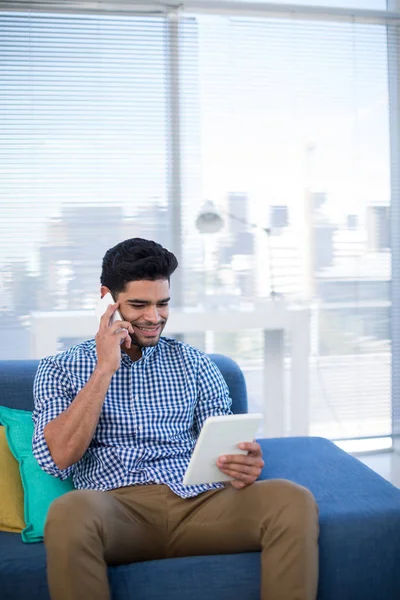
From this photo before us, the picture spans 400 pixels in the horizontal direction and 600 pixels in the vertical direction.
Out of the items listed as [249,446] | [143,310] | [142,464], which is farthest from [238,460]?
[143,310]

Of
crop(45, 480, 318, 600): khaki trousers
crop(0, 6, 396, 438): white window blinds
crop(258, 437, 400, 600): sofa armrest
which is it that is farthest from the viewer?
crop(0, 6, 396, 438): white window blinds

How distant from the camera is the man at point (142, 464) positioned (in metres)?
1.72

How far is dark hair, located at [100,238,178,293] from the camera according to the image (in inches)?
84.6

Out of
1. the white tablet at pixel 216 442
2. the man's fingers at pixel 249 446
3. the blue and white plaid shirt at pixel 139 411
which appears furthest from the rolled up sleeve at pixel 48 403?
the man's fingers at pixel 249 446

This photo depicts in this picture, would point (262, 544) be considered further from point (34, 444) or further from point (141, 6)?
point (141, 6)

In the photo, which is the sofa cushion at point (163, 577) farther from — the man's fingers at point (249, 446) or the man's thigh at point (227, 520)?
the man's fingers at point (249, 446)

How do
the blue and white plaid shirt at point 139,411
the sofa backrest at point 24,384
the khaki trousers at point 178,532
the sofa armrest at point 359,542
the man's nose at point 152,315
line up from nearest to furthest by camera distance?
the khaki trousers at point 178,532 < the sofa armrest at point 359,542 < the blue and white plaid shirt at point 139,411 < the man's nose at point 152,315 < the sofa backrest at point 24,384

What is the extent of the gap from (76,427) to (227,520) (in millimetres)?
451

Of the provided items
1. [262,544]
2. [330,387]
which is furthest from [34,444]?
[330,387]

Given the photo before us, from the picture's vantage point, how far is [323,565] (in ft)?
6.17

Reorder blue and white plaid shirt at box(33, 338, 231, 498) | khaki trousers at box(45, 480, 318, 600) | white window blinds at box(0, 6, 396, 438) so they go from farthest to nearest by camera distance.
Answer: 1. white window blinds at box(0, 6, 396, 438)
2. blue and white plaid shirt at box(33, 338, 231, 498)
3. khaki trousers at box(45, 480, 318, 600)

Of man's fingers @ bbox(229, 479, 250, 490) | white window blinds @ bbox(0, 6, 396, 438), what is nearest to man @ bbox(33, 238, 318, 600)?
man's fingers @ bbox(229, 479, 250, 490)

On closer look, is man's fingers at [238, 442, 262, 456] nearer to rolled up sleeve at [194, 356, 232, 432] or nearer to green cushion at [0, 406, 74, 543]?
rolled up sleeve at [194, 356, 232, 432]

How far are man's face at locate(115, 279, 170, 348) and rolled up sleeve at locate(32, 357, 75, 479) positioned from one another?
24 centimetres
